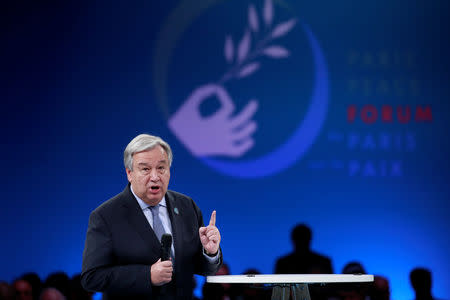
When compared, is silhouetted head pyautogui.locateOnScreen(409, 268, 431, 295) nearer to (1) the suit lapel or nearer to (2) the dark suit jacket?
(2) the dark suit jacket

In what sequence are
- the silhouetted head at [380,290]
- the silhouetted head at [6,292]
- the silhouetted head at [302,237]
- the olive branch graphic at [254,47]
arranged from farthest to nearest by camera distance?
the olive branch graphic at [254,47]
the silhouetted head at [302,237]
the silhouetted head at [6,292]
the silhouetted head at [380,290]

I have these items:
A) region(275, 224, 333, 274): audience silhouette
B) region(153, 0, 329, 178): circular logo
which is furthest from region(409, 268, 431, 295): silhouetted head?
region(153, 0, 329, 178): circular logo

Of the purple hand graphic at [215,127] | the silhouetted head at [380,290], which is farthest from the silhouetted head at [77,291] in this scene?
the silhouetted head at [380,290]

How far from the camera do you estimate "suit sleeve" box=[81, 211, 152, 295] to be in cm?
212

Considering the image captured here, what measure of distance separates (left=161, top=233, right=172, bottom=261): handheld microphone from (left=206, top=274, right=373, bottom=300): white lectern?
0.60ft

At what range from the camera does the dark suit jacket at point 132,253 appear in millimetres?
2141

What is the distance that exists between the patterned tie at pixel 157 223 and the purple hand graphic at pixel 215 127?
401cm

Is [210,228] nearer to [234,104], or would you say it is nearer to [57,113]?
[234,104]

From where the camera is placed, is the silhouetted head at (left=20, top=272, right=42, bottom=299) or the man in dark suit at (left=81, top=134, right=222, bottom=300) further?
the silhouetted head at (left=20, top=272, right=42, bottom=299)

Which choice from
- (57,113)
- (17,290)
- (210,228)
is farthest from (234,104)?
(210,228)

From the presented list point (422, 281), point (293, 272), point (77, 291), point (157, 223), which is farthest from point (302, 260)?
point (157, 223)

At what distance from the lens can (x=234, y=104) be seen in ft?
20.9

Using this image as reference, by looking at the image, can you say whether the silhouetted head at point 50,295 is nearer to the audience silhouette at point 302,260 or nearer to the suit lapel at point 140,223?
the audience silhouette at point 302,260

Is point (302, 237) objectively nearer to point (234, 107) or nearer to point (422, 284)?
point (422, 284)
